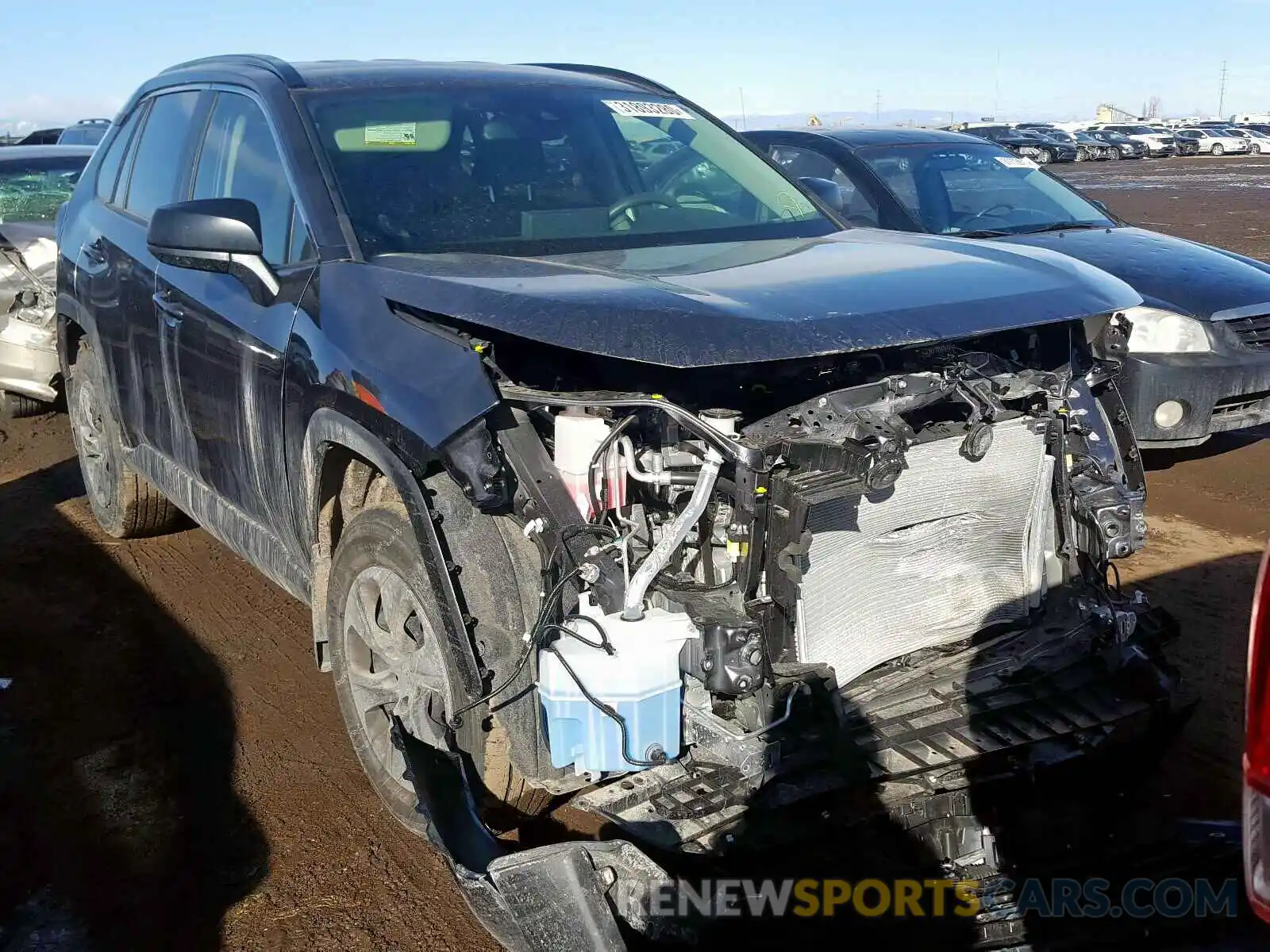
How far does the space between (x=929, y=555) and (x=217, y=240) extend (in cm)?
208

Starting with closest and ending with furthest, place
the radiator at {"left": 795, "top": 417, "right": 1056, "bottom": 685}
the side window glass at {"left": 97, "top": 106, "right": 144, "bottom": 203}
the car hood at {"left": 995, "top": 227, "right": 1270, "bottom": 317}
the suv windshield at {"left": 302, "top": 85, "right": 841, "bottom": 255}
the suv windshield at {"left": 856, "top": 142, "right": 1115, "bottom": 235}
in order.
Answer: the radiator at {"left": 795, "top": 417, "right": 1056, "bottom": 685} < the suv windshield at {"left": 302, "top": 85, "right": 841, "bottom": 255} < the side window glass at {"left": 97, "top": 106, "right": 144, "bottom": 203} < the car hood at {"left": 995, "top": 227, "right": 1270, "bottom": 317} < the suv windshield at {"left": 856, "top": 142, "right": 1115, "bottom": 235}

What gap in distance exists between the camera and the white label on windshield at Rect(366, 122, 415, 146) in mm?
3646

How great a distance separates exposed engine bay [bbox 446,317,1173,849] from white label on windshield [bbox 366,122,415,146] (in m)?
1.06

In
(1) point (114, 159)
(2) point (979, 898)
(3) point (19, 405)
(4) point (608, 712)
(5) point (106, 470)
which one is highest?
(1) point (114, 159)

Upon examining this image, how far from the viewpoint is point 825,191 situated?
4.77 meters

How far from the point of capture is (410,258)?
326 centimetres

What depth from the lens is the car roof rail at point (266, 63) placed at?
3.78 meters

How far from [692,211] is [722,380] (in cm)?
107

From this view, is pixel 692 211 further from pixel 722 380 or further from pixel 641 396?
pixel 641 396

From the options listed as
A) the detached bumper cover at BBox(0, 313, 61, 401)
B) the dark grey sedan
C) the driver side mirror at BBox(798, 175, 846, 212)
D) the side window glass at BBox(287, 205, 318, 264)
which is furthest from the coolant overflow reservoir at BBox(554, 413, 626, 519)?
the detached bumper cover at BBox(0, 313, 61, 401)

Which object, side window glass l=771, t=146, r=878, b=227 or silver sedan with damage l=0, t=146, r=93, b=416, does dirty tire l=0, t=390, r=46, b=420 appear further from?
side window glass l=771, t=146, r=878, b=227

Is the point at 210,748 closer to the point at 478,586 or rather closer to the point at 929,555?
the point at 478,586

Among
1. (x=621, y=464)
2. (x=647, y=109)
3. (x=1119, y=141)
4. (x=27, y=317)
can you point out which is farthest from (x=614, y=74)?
(x=1119, y=141)

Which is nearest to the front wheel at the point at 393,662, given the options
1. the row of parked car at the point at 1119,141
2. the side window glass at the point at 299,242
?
the side window glass at the point at 299,242
